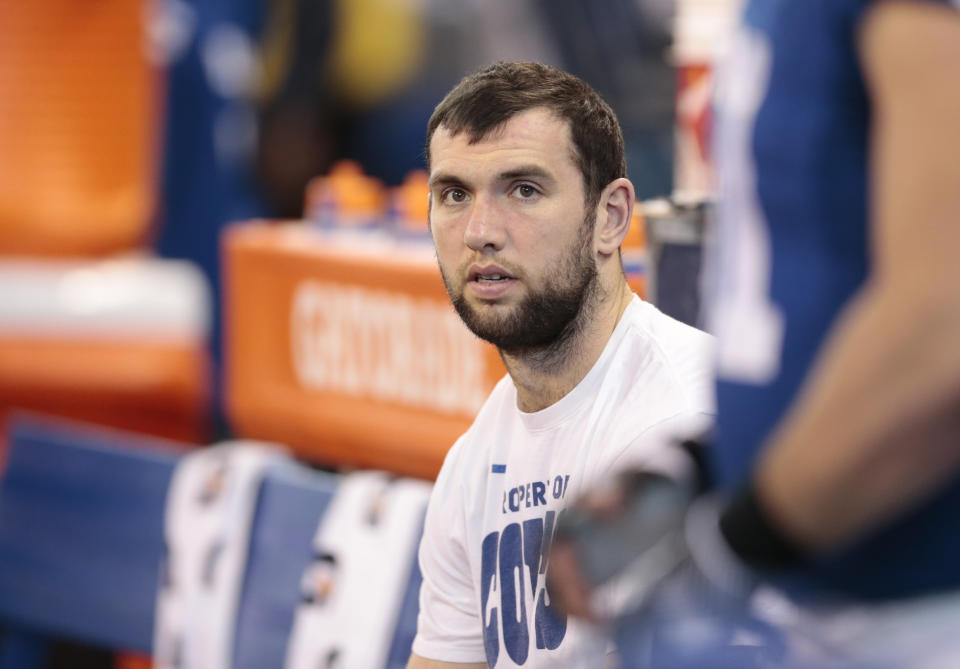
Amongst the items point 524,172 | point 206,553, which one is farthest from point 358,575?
point 524,172

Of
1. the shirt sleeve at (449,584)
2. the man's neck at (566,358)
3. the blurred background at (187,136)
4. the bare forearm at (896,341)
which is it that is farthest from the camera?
the blurred background at (187,136)

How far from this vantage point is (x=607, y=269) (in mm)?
1656

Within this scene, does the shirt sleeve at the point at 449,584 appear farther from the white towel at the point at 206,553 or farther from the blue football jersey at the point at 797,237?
the white towel at the point at 206,553

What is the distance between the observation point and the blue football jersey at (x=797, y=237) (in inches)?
38.6

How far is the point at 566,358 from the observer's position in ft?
5.43

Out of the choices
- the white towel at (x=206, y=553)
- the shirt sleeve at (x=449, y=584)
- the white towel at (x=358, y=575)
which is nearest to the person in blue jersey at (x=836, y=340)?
the shirt sleeve at (x=449, y=584)

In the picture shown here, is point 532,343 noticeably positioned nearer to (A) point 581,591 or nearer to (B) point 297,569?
(A) point 581,591

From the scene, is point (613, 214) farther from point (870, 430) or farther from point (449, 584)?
point (870, 430)

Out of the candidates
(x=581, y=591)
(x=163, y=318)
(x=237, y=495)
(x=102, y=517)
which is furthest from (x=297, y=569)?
(x=163, y=318)

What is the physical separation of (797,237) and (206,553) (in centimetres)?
198

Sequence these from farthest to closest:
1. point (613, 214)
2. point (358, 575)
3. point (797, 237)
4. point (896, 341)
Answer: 1. point (358, 575)
2. point (613, 214)
3. point (797, 237)
4. point (896, 341)

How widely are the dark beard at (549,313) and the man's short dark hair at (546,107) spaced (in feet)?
0.23

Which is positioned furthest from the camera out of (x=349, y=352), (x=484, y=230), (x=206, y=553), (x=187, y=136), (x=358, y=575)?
(x=187, y=136)

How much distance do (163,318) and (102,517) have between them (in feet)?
8.25
